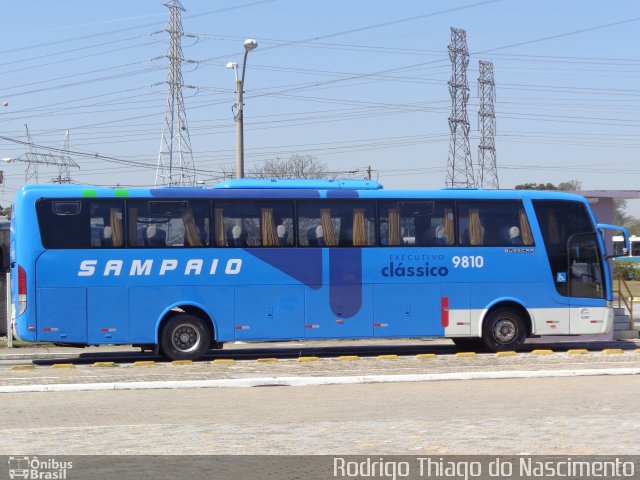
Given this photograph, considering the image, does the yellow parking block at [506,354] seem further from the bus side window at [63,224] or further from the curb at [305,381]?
the bus side window at [63,224]

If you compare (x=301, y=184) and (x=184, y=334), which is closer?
(x=184, y=334)

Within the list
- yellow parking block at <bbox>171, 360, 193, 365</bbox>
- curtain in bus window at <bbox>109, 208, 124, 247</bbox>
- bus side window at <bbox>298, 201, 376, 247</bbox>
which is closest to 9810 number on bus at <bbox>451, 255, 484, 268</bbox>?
bus side window at <bbox>298, 201, 376, 247</bbox>

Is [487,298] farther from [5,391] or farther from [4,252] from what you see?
[4,252]

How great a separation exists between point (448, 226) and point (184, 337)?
5.92 metres

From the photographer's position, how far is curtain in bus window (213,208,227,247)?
762 inches

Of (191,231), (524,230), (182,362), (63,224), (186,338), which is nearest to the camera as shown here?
(182,362)

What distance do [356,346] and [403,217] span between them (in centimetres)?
475

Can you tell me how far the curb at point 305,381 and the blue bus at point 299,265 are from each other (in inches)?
150

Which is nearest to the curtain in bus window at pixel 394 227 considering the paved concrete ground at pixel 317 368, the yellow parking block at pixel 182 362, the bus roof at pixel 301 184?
the bus roof at pixel 301 184

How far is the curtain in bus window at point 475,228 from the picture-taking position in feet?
66.7

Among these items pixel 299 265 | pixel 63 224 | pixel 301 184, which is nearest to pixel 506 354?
pixel 299 265

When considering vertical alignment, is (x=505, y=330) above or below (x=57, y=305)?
below

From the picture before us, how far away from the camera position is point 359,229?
65.2 ft

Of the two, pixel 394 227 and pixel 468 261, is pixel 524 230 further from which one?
pixel 394 227
